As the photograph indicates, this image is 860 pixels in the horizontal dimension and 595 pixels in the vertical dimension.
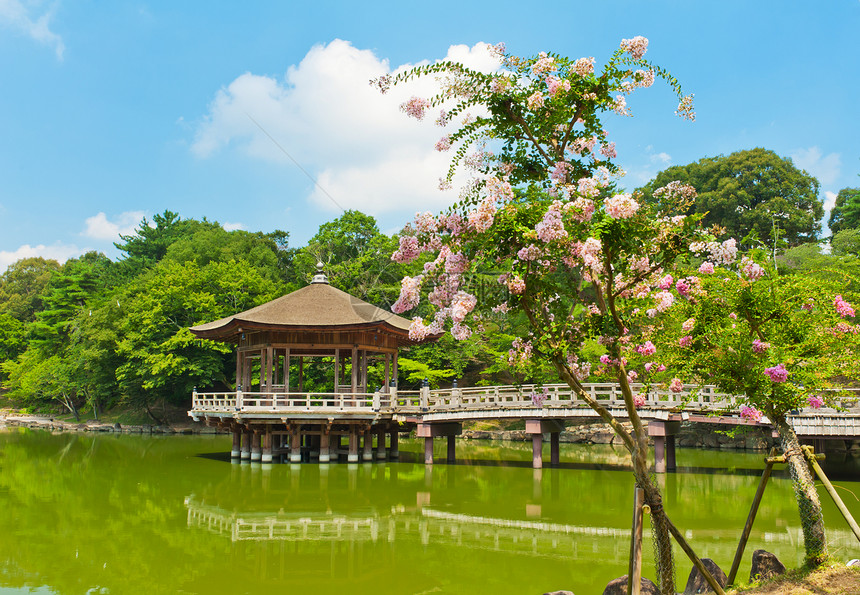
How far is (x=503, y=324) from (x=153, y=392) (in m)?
18.4

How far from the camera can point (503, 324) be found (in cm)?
2912

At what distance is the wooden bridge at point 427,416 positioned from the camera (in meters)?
16.5

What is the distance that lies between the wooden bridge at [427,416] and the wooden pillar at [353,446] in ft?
0.05

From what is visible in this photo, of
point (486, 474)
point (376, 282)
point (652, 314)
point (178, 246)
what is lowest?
point (486, 474)

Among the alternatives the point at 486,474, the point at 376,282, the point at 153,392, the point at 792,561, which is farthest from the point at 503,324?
the point at 792,561

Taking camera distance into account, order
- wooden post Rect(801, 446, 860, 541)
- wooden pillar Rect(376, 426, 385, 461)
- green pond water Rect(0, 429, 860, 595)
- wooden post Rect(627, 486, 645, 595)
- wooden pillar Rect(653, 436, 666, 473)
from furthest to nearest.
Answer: wooden pillar Rect(376, 426, 385, 461), wooden pillar Rect(653, 436, 666, 473), green pond water Rect(0, 429, 860, 595), wooden post Rect(801, 446, 860, 541), wooden post Rect(627, 486, 645, 595)

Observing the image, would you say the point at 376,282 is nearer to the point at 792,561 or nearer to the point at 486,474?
the point at 486,474

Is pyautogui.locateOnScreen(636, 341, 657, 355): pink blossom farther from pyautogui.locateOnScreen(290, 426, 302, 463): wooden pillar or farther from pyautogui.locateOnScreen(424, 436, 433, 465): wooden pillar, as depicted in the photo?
pyautogui.locateOnScreen(290, 426, 302, 463): wooden pillar

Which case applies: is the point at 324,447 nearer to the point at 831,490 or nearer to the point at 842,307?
the point at 842,307

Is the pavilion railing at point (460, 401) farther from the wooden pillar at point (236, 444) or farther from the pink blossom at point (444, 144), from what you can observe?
the pink blossom at point (444, 144)

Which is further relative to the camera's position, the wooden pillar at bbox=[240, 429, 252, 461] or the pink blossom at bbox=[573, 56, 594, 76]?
the wooden pillar at bbox=[240, 429, 252, 461]

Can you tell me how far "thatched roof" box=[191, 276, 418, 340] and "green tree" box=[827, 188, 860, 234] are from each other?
24228mm

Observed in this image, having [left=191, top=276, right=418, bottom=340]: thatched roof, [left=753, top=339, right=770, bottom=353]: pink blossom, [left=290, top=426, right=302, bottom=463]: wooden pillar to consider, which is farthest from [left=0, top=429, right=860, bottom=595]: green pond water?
[left=191, top=276, right=418, bottom=340]: thatched roof

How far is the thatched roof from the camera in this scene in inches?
751
